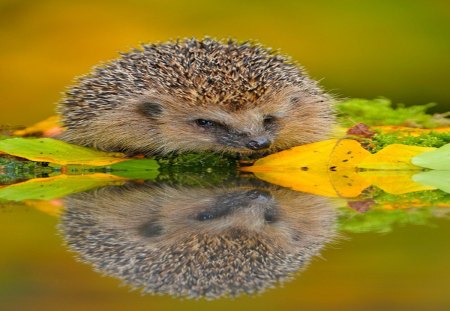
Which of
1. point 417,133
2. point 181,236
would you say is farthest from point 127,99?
point 181,236

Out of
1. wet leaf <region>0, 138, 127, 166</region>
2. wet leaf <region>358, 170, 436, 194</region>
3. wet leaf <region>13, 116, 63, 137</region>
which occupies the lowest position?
wet leaf <region>358, 170, 436, 194</region>

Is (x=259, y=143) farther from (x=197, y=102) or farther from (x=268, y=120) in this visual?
(x=197, y=102)

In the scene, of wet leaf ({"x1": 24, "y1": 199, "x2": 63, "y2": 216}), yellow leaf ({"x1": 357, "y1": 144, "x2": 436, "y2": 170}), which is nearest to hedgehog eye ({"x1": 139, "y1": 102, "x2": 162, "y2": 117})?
yellow leaf ({"x1": 357, "y1": 144, "x2": 436, "y2": 170})

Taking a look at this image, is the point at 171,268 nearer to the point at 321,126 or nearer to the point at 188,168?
the point at 188,168

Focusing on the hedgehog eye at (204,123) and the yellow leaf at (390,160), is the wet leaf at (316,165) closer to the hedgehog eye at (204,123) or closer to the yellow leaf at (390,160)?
the yellow leaf at (390,160)

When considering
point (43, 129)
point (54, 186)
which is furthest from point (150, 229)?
point (43, 129)

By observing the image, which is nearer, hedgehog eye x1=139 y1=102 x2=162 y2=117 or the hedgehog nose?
the hedgehog nose

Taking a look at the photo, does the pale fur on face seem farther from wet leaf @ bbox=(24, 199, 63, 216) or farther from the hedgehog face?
wet leaf @ bbox=(24, 199, 63, 216)
